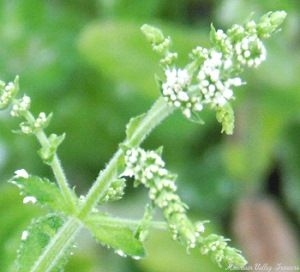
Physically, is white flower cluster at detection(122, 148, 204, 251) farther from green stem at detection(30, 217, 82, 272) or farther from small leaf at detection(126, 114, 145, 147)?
green stem at detection(30, 217, 82, 272)

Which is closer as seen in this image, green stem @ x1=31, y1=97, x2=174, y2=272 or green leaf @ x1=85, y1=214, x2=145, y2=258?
green stem @ x1=31, y1=97, x2=174, y2=272

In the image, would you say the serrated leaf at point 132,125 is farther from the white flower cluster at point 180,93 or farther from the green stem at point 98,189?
the white flower cluster at point 180,93

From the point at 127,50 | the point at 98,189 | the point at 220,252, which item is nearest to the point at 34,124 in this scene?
the point at 98,189

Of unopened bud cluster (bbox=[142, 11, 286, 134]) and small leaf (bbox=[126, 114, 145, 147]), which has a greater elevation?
unopened bud cluster (bbox=[142, 11, 286, 134])

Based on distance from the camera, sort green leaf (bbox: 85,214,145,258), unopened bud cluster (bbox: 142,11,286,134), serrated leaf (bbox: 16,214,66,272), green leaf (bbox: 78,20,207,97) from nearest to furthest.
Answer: unopened bud cluster (bbox: 142,11,286,134), green leaf (bbox: 85,214,145,258), serrated leaf (bbox: 16,214,66,272), green leaf (bbox: 78,20,207,97)

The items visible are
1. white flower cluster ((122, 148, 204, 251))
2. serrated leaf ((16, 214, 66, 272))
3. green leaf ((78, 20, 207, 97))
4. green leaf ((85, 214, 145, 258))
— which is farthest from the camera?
green leaf ((78, 20, 207, 97))

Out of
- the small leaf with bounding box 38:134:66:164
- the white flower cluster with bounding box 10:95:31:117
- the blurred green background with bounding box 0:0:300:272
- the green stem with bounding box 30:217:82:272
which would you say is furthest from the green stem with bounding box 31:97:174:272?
the blurred green background with bounding box 0:0:300:272
